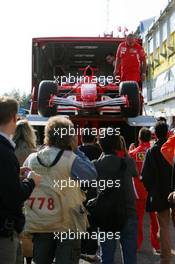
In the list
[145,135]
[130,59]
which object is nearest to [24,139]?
[145,135]

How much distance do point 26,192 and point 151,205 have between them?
244 centimetres

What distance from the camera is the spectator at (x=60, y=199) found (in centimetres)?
408

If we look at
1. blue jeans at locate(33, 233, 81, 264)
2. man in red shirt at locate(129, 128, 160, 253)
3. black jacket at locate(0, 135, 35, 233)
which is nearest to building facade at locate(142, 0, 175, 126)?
man in red shirt at locate(129, 128, 160, 253)

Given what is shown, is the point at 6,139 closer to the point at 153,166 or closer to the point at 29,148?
the point at 29,148

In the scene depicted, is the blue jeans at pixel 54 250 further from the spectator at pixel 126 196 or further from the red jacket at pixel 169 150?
the red jacket at pixel 169 150

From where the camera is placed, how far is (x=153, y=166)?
5.70 meters

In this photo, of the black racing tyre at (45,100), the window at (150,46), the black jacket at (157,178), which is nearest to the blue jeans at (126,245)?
the black jacket at (157,178)

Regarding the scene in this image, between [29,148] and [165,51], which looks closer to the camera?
[29,148]

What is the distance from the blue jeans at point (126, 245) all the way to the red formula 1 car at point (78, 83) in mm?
3910

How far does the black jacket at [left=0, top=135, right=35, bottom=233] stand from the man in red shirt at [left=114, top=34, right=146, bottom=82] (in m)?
7.32

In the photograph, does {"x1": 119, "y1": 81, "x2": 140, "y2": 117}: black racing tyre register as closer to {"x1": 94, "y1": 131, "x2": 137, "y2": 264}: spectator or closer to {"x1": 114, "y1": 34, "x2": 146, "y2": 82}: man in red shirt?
{"x1": 114, "y1": 34, "x2": 146, "y2": 82}: man in red shirt

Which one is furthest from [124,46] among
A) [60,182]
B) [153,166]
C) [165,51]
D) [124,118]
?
[165,51]

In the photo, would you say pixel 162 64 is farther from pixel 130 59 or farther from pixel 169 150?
pixel 169 150

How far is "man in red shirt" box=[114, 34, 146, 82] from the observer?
10547 millimetres
